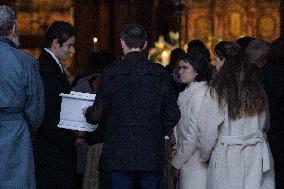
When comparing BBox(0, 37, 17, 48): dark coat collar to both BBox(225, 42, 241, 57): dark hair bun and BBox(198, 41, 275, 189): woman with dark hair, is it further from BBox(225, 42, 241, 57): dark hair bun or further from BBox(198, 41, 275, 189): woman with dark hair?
BBox(225, 42, 241, 57): dark hair bun

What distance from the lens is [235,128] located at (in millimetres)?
5871

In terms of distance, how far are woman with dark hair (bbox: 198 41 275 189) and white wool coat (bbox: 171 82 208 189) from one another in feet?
0.42

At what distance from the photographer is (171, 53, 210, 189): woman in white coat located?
20.1 feet

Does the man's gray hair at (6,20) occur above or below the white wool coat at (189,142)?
above

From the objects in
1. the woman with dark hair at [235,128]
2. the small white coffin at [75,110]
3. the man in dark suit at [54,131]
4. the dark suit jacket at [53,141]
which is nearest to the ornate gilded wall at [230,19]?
the man in dark suit at [54,131]

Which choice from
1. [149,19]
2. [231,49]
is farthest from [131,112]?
[149,19]

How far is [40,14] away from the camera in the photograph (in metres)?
14.4

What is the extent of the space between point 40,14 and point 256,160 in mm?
9032

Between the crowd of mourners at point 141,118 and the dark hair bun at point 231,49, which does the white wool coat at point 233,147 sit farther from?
the dark hair bun at point 231,49

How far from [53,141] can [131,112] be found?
827 mm

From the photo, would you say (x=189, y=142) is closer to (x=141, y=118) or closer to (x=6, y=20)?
(x=141, y=118)

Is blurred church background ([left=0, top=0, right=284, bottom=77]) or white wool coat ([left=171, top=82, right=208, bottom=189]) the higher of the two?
blurred church background ([left=0, top=0, right=284, bottom=77])

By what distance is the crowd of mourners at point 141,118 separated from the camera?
5.49 m

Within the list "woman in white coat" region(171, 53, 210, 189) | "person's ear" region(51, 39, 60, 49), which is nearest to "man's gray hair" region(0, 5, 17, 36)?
"person's ear" region(51, 39, 60, 49)
